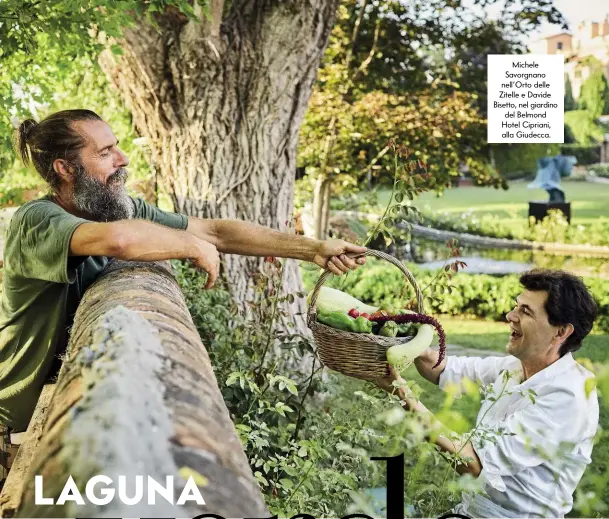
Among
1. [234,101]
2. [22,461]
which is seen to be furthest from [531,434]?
[234,101]

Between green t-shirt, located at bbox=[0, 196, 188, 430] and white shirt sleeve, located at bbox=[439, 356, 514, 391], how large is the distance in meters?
1.29

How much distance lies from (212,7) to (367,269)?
4997 mm

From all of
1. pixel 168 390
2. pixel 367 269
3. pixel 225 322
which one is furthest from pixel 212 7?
pixel 367 269

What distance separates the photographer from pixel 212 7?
184 inches

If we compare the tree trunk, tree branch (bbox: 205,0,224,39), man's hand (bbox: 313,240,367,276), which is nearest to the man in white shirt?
man's hand (bbox: 313,240,367,276)

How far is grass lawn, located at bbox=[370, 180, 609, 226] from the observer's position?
10477mm

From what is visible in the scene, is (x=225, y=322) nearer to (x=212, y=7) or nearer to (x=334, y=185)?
(x=212, y=7)

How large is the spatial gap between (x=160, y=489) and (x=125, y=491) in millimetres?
37

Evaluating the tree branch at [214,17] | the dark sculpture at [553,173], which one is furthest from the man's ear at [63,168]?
the dark sculpture at [553,173]

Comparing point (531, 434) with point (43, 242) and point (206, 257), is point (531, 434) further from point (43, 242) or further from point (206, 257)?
point (43, 242)

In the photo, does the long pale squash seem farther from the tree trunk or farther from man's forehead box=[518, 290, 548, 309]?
the tree trunk

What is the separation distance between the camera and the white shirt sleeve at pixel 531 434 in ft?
8.00

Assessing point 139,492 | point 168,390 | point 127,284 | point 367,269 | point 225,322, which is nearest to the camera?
point 139,492

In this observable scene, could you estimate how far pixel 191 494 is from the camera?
838 mm
